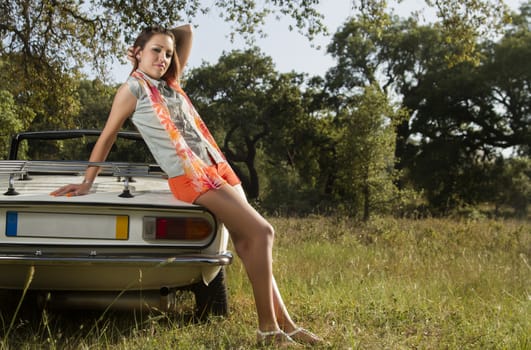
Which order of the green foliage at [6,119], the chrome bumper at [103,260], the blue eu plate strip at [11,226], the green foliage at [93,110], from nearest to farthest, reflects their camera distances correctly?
the chrome bumper at [103,260]
the blue eu plate strip at [11,226]
the green foliage at [6,119]
the green foliage at [93,110]

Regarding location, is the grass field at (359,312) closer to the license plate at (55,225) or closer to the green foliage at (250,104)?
the license plate at (55,225)

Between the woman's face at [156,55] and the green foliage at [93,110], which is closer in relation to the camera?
the woman's face at [156,55]

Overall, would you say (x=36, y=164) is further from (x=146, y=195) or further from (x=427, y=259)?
(x=427, y=259)

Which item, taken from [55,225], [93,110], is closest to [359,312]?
[55,225]

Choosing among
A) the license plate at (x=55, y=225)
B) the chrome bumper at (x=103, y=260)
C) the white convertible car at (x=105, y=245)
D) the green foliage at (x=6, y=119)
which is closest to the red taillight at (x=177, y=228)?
the white convertible car at (x=105, y=245)

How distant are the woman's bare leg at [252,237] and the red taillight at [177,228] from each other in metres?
0.23

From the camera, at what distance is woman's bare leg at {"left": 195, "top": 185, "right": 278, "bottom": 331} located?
3049 millimetres

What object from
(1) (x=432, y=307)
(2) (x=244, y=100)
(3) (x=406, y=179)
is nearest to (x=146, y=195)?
(1) (x=432, y=307)

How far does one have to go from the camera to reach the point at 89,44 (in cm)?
→ 1572

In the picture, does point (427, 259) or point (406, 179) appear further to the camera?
point (406, 179)

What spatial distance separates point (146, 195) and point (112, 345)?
83cm

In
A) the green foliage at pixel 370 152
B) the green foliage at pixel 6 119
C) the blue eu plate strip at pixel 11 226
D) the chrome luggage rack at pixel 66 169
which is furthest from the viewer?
the green foliage at pixel 6 119

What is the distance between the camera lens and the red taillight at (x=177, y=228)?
325 centimetres

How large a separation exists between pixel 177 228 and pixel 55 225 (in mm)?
619
